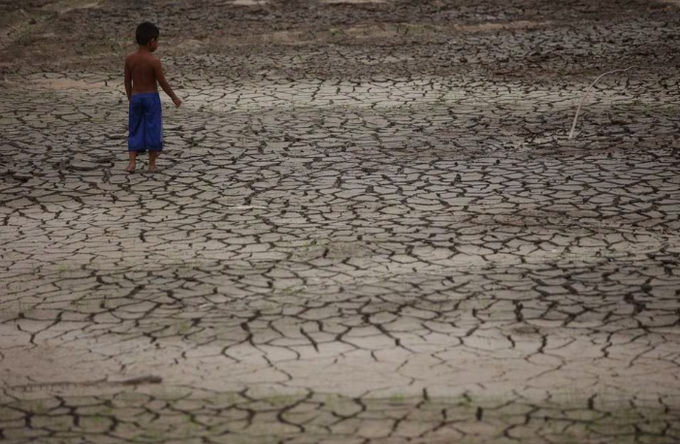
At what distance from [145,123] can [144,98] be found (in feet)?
0.65

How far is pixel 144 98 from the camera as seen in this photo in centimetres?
895

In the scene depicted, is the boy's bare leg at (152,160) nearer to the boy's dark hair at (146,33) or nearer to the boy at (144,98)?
the boy at (144,98)

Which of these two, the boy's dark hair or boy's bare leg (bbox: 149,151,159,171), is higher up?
the boy's dark hair

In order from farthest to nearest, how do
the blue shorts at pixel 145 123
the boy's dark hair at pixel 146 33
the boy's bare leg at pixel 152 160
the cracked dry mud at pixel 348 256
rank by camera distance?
1. the boy's bare leg at pixel 152 160
2. the blue shorts at pixel 145 123
3. the boy's dark hair at pixel 146 33
4. the cracked dry mud at pixel 348 256

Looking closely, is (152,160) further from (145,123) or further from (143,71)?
(143,71)

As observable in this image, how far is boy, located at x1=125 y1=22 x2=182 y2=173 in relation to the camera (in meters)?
8.89

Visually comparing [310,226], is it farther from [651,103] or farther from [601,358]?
[651,103]

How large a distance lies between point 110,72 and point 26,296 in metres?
7.57

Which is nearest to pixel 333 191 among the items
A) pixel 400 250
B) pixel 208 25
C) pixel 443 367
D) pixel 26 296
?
pixel 400 250

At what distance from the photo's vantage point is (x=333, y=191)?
27.4ft

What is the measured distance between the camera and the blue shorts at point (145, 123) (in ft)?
29.4

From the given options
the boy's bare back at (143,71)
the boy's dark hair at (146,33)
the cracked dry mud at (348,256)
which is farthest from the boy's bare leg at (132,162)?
the boy's dark hair at (146,33)

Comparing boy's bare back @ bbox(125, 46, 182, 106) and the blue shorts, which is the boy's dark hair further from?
the blue shorts

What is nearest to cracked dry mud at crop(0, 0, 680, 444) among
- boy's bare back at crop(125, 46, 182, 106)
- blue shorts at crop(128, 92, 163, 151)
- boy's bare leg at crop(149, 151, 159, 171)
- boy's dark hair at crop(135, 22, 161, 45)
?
boy's bare leg at crop(149, 151, 159, 171)
